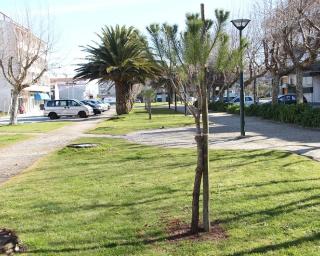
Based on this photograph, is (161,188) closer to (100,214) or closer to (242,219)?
(100,214)

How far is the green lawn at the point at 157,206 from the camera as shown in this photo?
5.11 metres

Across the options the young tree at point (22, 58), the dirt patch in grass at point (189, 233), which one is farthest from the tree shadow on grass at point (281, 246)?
the young tree at point (22, 58)

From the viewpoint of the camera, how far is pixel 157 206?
22.5 ft

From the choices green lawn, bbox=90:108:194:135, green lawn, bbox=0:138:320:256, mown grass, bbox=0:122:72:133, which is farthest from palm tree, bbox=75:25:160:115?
green lawn, bbox=0:138:320:256

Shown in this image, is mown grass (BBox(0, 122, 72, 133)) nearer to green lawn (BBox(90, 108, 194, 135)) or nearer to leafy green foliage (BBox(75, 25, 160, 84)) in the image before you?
green lawn (BBox(90, 108, 194, 135))

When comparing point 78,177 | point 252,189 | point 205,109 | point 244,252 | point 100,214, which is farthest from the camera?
point 78,177

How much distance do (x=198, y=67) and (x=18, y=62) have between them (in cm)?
3453

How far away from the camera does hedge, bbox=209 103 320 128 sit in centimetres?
2060

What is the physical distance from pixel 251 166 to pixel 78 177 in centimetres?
344

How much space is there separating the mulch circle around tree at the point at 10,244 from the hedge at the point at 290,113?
1643cm

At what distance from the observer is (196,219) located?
555 centimetres

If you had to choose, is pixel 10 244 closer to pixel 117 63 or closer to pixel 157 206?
pixel 157 206

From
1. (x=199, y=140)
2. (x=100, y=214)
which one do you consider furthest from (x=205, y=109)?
(x=100, y=214)

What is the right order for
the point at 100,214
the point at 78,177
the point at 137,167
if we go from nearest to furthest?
the point at 100,214 < the point at 78,177 < the point at 137,167
